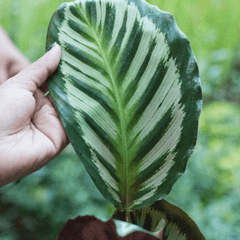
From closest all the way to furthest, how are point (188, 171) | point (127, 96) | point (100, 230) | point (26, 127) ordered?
point (100, 230) < point (127, 96) < point (26, 127) < point (188, 171)

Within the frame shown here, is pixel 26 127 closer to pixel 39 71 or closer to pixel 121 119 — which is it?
pixel 39 71

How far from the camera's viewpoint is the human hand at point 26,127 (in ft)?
1.52

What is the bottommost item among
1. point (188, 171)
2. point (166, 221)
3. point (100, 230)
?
point (188, 171)

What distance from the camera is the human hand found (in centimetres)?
46

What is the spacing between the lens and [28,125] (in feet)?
1.77

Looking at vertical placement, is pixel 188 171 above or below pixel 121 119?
below

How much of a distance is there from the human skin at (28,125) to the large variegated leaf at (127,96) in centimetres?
6

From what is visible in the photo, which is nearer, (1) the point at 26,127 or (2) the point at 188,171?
(1) the point at 26,127

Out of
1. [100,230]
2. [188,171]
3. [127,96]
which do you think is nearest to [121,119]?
[127,96]

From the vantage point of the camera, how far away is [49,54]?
0.46m

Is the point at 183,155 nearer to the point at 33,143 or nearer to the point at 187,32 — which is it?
the point at 33,143

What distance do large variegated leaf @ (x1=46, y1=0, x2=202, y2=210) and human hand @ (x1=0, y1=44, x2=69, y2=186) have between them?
6 cm

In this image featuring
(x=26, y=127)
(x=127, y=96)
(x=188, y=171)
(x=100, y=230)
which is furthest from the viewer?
(x=188, y=171)

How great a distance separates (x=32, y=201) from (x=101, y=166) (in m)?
0.59
